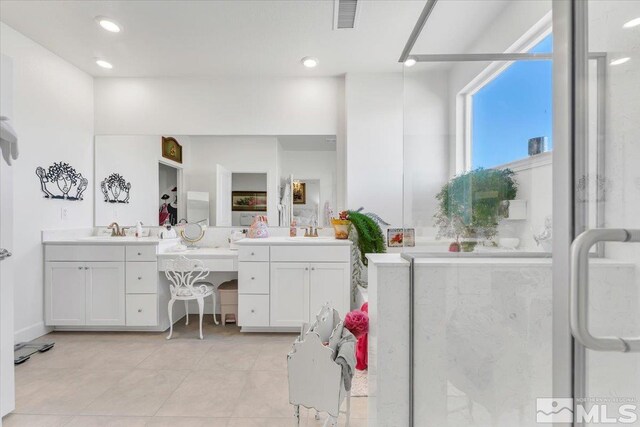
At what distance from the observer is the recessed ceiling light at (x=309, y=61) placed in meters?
3.14

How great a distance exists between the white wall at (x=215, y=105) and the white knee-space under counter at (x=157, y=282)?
134 cm

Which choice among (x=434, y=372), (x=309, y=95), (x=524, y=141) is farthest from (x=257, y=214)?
(x=524, y=141)

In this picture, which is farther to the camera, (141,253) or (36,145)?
(141,253)

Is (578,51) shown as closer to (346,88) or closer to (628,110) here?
(628,110)

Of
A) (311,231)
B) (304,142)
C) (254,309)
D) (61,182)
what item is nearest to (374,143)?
(304,142)

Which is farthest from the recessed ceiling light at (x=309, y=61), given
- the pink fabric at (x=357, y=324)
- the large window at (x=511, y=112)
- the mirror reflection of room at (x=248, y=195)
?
the pink fabric at (x=357, y=324)

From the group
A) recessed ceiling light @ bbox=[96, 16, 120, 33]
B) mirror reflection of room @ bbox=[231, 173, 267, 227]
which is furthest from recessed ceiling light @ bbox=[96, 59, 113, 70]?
mirror reflection of room @ bbox=[231, 173, 267, 227]

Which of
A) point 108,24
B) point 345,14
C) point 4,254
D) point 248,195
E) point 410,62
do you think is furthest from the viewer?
point 248,195

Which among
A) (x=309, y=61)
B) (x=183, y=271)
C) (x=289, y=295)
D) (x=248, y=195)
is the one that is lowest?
(x=289, y=295)

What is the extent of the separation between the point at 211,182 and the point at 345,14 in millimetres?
2134

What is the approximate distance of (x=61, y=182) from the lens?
10.3ft

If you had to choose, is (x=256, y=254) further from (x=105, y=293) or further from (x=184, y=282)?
(x=105, y=293)

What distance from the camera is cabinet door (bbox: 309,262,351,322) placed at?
3.01 meters

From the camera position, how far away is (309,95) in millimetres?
3590
